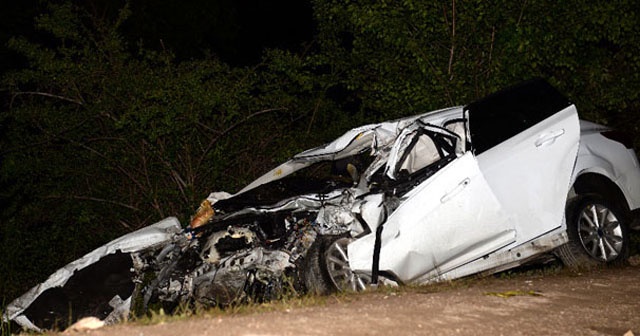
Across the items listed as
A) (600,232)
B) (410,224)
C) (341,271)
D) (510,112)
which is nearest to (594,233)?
(600,232)

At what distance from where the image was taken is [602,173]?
7.00 metres

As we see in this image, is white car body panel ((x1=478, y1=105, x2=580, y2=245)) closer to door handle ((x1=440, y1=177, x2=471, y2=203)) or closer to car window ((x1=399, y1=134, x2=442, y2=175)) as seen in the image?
door handle ((x1=440, y1=177, x2=471, y2=203))

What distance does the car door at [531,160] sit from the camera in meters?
6.31

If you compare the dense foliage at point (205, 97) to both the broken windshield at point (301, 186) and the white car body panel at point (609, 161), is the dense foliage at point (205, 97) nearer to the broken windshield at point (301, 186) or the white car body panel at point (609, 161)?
the broken windshield at point (301, 186)

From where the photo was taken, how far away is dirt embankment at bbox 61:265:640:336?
171 inches

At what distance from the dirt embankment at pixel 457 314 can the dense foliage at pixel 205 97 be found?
5035 millimetres

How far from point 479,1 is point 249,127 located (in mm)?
4237

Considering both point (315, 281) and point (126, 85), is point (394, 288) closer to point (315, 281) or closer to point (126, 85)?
point (315, 281)

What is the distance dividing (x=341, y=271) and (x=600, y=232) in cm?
256

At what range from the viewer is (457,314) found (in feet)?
15.9

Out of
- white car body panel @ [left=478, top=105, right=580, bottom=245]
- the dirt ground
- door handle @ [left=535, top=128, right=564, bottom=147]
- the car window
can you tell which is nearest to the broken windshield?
the car window

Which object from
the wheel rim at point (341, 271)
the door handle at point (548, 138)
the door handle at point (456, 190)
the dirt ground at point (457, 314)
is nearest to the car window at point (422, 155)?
the door handle at point (456, 190)

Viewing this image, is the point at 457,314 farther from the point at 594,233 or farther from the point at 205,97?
the point at 205,97

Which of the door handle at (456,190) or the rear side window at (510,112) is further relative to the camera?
the rear side window at (510,112)
